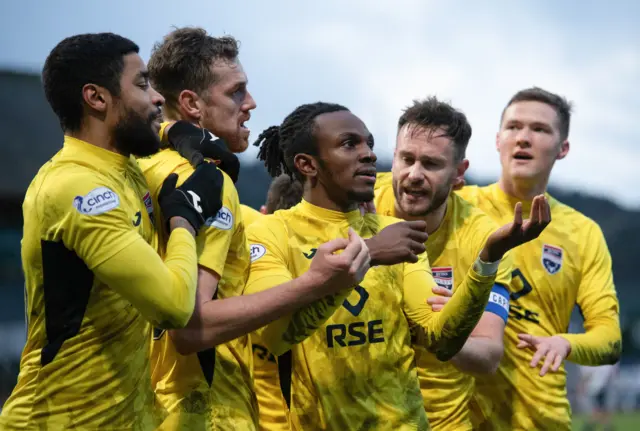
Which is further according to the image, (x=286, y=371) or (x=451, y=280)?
(x=451, y=280)

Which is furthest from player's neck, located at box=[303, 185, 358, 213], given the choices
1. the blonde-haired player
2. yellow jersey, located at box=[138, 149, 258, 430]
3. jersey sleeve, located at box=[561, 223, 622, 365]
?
jersey sleeve, located at box=[561, 223, 622, 365]

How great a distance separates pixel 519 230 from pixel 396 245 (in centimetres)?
60

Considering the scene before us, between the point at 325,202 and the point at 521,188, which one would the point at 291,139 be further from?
the point at 521,188

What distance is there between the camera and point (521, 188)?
21.9 ft

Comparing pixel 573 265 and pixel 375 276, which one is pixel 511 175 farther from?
pixel 375 276

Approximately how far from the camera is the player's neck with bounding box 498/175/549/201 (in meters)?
6.66

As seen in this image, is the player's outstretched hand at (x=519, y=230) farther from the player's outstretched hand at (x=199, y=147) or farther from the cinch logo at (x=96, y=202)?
the cinch logo at (x=96, y=202)

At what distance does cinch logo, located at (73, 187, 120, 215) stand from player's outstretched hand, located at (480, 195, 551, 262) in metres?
1.65

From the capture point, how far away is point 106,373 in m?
3.50

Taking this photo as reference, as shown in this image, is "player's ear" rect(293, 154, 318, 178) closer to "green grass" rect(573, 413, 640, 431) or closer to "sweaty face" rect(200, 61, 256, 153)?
"sweaty face" rect(200, 61, 256, 153)

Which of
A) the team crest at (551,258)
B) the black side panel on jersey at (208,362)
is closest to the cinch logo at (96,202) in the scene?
the black side panel on jersey at (208,362)

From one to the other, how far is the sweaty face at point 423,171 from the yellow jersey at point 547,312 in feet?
3.77

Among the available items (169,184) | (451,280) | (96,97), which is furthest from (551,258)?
(96,97)

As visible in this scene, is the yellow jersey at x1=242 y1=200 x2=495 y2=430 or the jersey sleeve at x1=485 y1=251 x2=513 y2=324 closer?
the yellow jersey at x1=242 y1=200 x2=495 y2=430
